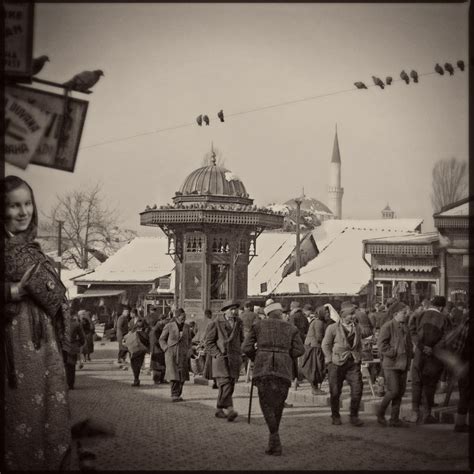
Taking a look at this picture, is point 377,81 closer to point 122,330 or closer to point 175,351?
point 175,351

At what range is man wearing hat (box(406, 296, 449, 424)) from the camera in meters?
11.8

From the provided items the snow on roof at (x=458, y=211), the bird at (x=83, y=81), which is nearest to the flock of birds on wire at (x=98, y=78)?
the bird at (x=83, y=81)

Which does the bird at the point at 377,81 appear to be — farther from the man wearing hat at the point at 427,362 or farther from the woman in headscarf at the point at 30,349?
the woman in headscarf at the point at 30,349

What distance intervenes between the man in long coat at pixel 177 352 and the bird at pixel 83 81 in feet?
27.4

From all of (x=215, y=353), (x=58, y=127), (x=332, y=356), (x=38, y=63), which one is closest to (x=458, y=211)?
(x=332, y=356)

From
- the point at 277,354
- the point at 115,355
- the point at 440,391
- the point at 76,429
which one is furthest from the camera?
the point at 115,355

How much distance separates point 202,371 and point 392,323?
7.83m

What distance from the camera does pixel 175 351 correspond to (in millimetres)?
14992

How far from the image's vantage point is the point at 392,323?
12188 millimetres

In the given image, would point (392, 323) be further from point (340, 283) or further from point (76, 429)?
point (340, 283)

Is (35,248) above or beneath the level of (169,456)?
above

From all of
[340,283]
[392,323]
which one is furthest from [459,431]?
[340,283]

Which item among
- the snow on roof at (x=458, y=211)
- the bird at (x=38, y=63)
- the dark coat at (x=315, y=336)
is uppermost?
the bird at (x=38, y=63)

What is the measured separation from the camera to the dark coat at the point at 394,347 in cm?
1173
